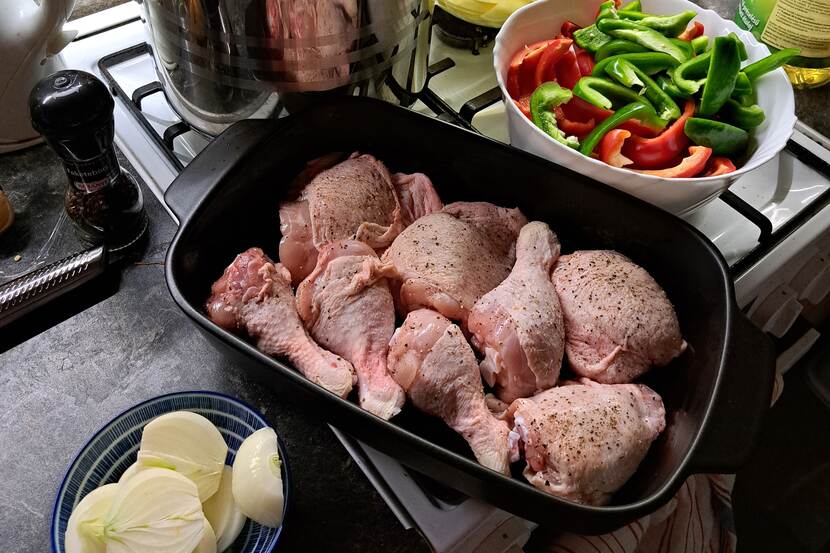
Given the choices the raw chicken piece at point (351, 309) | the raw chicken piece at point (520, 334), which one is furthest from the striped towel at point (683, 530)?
the raw chicken piece at point (351, 309)

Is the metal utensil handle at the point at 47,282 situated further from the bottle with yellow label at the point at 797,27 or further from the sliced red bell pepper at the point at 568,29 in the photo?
the bottle with yellow label at the point at 797,27

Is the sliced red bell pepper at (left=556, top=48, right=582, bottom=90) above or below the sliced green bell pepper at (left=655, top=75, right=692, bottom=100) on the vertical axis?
below

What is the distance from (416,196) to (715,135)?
42cm

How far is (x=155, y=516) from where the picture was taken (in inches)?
24.8

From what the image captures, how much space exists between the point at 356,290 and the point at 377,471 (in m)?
0.21

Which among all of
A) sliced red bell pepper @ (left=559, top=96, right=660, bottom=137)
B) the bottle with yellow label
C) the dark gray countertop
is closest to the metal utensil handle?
the dark gray countertop

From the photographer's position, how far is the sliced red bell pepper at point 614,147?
2.99ft

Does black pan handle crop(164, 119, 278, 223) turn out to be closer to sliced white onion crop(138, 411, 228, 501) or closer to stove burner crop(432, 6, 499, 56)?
sliced white onion crop(138, 411, 228, 501)

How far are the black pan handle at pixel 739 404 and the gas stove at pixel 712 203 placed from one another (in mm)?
243

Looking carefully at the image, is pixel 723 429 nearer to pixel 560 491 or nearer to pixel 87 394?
pixel 560 491

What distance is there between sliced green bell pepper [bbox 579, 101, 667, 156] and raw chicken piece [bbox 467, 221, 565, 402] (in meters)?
0.21

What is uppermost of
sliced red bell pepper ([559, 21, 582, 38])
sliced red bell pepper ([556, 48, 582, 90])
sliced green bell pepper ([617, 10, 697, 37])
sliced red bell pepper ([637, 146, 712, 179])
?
sliced green bell pepper ([617, 10, 697, 37])

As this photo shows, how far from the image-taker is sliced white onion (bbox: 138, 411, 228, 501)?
674mm

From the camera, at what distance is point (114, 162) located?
904 mm
